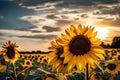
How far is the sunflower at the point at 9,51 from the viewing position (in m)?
7.36

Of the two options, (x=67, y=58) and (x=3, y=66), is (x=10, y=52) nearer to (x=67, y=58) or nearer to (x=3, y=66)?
(x=3, y=66)

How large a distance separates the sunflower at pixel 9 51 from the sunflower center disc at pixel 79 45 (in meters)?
3.61

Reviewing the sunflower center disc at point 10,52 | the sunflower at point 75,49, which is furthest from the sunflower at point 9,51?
the sunflower at point 75,49

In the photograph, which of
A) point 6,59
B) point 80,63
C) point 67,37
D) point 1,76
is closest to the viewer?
point 80,63

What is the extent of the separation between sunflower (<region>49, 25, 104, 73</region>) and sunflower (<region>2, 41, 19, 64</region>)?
3511 mm

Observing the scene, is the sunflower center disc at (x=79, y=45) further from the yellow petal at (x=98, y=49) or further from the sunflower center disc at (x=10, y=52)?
the sunflower center disc at (x=10, y=52)

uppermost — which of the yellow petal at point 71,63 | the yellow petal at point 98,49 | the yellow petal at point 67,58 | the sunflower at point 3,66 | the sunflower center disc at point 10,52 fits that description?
the yellow petal at point 98,49

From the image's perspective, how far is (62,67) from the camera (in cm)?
374

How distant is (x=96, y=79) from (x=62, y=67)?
2.95 m

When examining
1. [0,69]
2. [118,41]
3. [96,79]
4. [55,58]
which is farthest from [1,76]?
[118,41]

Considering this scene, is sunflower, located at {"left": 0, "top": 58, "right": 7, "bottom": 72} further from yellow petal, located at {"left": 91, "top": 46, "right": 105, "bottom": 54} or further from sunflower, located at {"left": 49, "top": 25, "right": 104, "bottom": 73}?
yellow petal, located at {"left": 91, "top": 46, "right": 105, "bottom": 54}

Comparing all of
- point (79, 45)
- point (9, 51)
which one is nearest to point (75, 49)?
point (79, 45)

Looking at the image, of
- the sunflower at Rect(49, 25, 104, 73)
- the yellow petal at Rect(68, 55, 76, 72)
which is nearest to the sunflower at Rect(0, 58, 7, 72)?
the sunflower at Rect(49, 25, 104, 73)

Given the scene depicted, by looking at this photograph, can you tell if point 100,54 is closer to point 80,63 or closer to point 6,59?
point 80,63
